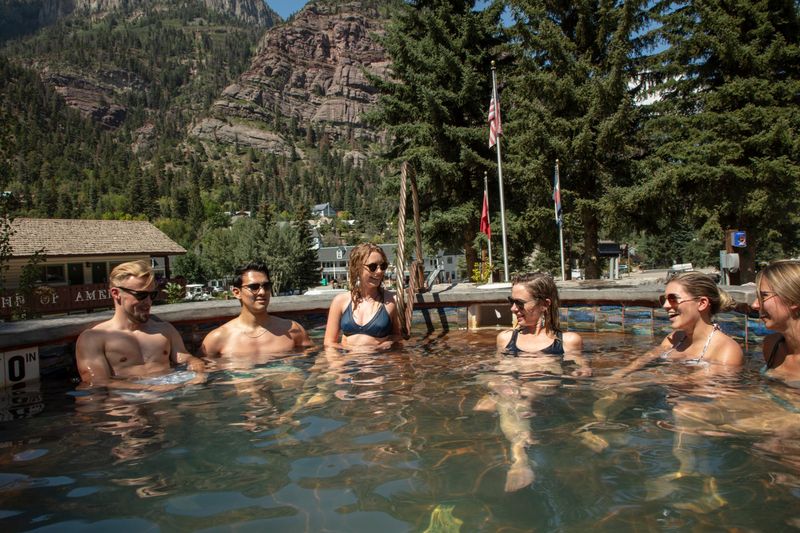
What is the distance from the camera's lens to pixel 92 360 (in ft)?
13.4

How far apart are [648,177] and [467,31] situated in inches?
341

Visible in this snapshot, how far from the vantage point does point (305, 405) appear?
3586 millimetres

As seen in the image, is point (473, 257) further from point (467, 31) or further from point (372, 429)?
point (372, 429)

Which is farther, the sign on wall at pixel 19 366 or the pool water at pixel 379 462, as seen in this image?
the sign on wall at pixel 19 366

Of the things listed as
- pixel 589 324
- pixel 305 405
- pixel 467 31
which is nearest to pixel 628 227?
pixel 467 31

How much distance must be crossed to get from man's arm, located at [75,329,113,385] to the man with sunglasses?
4.10ft

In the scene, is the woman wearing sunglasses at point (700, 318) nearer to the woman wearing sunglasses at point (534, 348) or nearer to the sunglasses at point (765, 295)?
the sunglasses at point (765, 295)

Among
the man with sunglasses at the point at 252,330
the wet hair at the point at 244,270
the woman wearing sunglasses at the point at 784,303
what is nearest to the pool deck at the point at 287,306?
the man with sunglasses at the point at 252,330

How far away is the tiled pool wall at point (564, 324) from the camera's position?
15.7ft

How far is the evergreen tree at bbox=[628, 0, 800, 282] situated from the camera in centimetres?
1764

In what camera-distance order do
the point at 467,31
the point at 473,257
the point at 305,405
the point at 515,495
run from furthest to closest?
the point at 473,257 < the point at 467,31 < the point at 305,405 < the point at 515,495

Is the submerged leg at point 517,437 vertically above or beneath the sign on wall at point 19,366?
beneath

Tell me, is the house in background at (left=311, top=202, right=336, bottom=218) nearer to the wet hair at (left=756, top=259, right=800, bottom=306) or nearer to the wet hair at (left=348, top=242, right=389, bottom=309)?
the wet hair at (left=348, top=242, right=389, bottom=309)

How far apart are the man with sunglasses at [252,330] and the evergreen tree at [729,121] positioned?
51.0 feet
